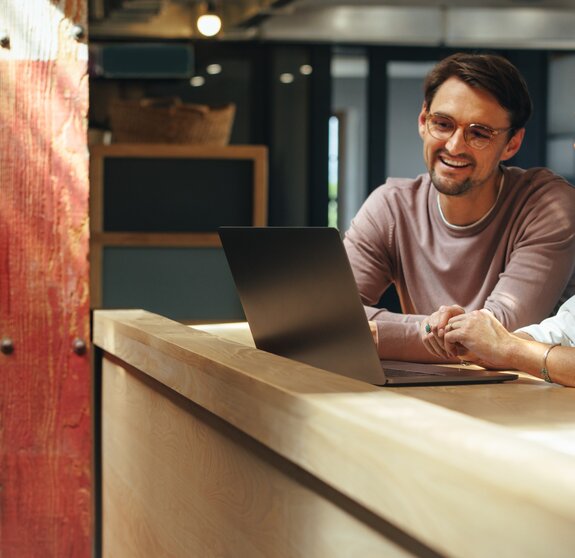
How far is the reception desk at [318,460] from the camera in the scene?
72 centimetres

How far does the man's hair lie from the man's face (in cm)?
1

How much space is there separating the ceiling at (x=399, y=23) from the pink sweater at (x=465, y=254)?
5.25 meters

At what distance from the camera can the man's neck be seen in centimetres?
226

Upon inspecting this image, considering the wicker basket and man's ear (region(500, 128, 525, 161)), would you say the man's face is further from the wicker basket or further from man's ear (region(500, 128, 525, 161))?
the wicker basket

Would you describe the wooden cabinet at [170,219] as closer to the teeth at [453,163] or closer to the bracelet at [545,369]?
the teeth at [453,163]

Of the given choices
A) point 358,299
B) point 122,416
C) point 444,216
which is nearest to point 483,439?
point 358,299

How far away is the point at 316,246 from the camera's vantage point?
150 centimetres

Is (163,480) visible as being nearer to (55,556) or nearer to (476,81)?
(55,556)

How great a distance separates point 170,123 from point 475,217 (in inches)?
111

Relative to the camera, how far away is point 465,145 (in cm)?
222

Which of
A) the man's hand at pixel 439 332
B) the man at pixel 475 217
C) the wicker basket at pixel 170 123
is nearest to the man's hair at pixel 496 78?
the man at pixel 475 217

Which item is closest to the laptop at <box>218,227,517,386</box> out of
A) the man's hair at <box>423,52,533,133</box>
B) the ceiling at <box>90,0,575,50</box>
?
the man's hair at <box>423,52,533,133</box>

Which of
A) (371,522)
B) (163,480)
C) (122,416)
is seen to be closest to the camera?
(371,522)

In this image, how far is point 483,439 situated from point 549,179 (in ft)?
5.01
